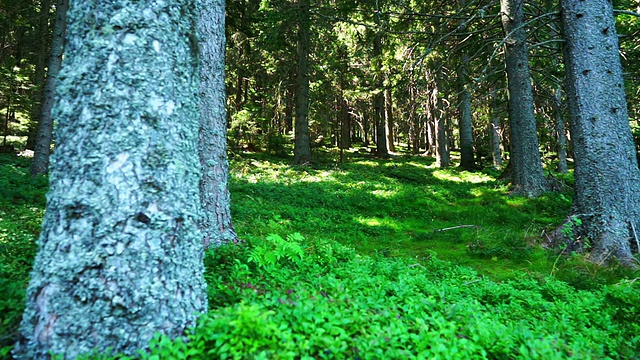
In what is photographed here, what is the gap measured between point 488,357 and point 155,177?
273 cm

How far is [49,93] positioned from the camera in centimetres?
936

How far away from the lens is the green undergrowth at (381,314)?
2148 millimetres

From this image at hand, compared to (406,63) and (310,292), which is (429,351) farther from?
(406,63)

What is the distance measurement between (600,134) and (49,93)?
12.8 m

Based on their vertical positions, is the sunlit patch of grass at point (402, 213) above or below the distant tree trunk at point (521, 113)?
below

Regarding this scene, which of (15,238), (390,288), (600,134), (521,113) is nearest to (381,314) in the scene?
(390,288)

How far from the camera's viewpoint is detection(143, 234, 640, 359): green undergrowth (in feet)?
7.05

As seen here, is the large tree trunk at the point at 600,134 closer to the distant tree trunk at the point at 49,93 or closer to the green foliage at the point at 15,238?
the green foliage at the point at 15,238

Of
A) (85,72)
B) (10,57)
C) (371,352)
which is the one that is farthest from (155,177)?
(10,57)

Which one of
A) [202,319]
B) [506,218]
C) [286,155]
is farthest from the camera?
[286,155]

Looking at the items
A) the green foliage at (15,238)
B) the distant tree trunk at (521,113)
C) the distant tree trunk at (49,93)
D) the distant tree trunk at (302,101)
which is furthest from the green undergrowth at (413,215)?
the distant tree trunk at (49,93)

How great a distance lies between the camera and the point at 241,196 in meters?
9.38

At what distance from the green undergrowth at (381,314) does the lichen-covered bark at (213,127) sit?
1.84ft

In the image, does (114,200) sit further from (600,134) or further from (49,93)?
(49,93)
